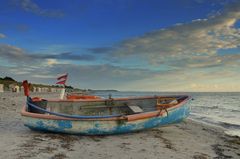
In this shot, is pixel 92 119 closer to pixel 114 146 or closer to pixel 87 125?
pixel 87 125

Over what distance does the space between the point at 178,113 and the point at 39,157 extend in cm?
630

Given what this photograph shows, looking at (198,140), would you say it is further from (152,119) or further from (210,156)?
(210,156)

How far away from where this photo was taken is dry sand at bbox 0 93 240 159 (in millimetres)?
7590

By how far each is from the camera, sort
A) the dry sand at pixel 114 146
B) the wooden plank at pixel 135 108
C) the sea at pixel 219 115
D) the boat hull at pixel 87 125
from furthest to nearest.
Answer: the sea at pixel 219 115 → the wooden plank at pixel 135 108 → the boat hull at pixel 87 125 → the dry sand at pixel 114 146

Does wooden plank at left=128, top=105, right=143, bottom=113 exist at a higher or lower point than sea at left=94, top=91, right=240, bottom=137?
higher

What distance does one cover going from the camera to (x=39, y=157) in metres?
7.02

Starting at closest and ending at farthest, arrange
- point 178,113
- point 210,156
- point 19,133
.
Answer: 1. point 210,156
2. point 19,133
3. point 178,113

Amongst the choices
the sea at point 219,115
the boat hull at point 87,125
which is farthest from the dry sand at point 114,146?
the sea at point 219,115

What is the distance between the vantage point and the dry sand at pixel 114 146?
7.59 m

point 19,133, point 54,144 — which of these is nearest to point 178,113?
point 54,144

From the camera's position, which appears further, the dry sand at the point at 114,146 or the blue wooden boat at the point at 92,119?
the blue wooden boat at the point at 92,119

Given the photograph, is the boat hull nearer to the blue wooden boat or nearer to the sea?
the blue wooden boat

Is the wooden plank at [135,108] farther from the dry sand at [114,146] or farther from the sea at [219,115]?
the sea at [219,115]

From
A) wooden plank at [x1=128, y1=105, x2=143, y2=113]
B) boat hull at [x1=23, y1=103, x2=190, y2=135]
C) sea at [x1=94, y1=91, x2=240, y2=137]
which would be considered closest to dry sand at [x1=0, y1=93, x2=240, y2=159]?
boat hull at [x1=23, y1=103, x2=190, y2=135]
